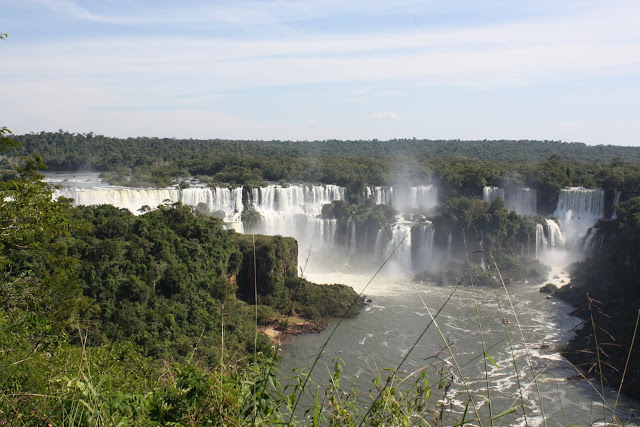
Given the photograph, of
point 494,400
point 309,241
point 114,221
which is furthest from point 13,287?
point 309,241

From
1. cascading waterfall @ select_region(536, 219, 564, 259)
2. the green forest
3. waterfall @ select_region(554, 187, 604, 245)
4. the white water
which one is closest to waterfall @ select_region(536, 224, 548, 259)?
cascading waterfall @ select_region(536, 219, 564, 259)

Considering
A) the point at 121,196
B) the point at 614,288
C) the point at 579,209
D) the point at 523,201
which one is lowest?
the point at 614,288

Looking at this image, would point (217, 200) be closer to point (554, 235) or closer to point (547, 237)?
point (547, 237)

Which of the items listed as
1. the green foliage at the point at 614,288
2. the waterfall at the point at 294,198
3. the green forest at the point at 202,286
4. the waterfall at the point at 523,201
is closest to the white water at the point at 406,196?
the green forest at the point at 202,286

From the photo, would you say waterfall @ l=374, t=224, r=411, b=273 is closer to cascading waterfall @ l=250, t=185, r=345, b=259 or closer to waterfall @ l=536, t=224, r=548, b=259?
cascading waterfall @ l=250, t=185, r=345, b=259

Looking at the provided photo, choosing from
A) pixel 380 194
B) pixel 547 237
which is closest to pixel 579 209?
pixel 547 237
